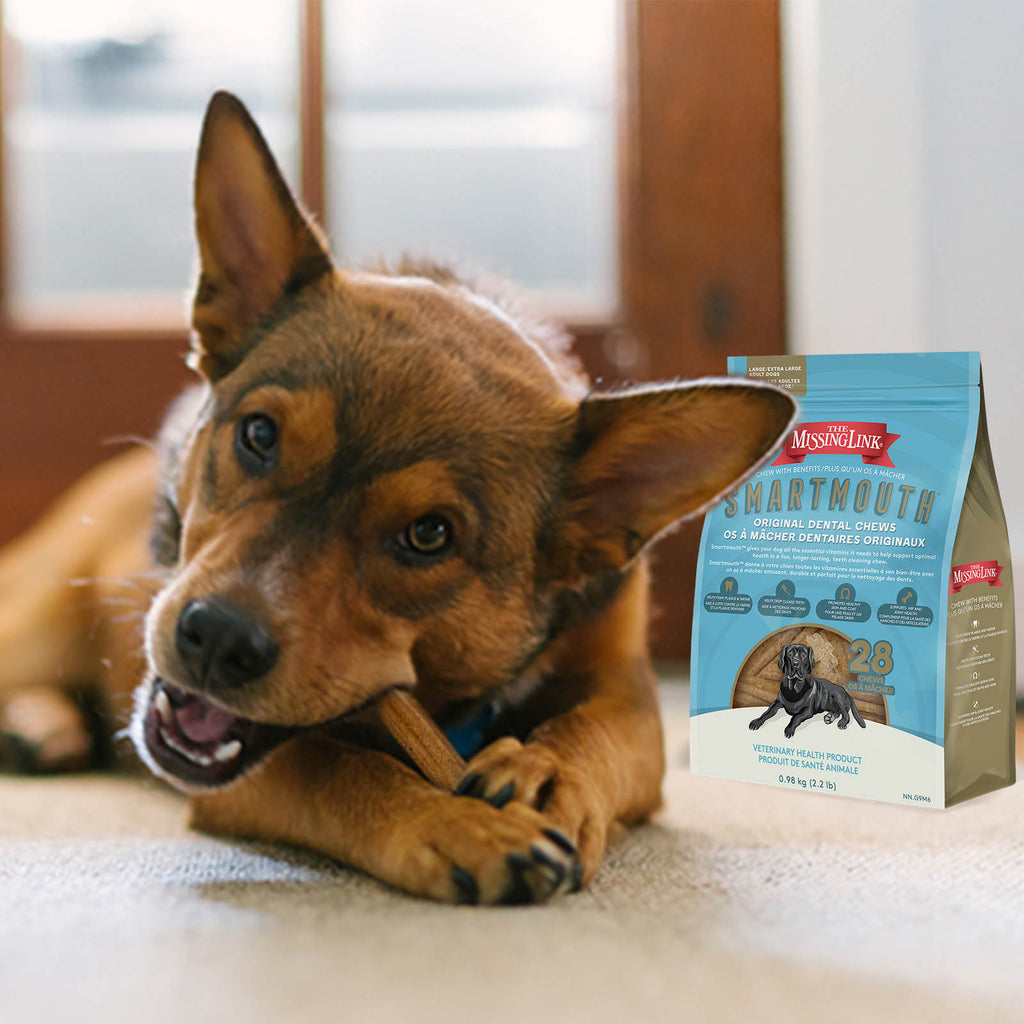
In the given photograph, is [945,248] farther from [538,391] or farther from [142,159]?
[142,159]

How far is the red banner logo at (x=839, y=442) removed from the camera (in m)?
1.09

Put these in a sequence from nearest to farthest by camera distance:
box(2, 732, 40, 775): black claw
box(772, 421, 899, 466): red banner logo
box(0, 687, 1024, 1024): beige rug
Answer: box(0, 687, 1024, 1024): beige rug → box(772, 421, 899, 466): red banner logo → box(2, 732, 40, 775): black claw

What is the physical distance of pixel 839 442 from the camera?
1.11 meters

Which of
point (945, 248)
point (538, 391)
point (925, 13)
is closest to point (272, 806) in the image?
point (538, 391)

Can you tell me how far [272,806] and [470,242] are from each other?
4.66ft

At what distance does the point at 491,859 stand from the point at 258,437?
0.45m

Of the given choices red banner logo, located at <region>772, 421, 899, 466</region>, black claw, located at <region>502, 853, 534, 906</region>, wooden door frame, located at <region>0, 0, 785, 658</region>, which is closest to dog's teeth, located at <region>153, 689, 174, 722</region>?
black claw, located at <region>502, 853, 534, 906</region>

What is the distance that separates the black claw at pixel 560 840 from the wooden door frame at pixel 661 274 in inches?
46.8

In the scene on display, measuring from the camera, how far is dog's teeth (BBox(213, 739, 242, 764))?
38.9 inches

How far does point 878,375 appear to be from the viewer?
1.10m

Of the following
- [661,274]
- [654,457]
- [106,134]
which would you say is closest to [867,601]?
[654,457]

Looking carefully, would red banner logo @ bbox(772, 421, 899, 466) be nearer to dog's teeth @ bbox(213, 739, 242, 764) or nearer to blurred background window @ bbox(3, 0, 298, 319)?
dog's teeth @ bbox(213, 739, 242, 764)

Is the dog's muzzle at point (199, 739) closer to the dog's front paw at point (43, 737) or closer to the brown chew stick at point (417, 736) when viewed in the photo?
the brown chew stick at point (417, 736)

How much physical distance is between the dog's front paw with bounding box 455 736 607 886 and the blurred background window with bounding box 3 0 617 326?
1329 millimetres
